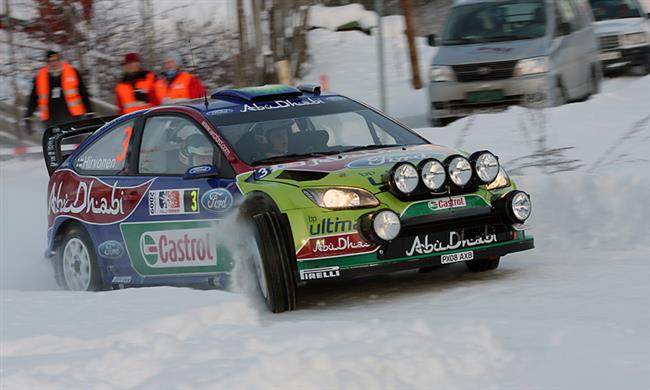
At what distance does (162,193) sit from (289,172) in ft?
3.45

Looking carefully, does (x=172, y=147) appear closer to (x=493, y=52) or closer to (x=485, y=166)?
(x=485, y=166)

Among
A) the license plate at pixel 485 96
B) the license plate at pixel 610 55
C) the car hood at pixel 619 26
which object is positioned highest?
the car hood at pixel 619 26

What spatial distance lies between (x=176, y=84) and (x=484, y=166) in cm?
708

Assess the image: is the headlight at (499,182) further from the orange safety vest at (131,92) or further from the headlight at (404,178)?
the orange safety vest at (131,92)

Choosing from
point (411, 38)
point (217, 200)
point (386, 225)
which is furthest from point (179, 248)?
point (411, 38)

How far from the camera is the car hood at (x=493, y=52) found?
51.1 ft

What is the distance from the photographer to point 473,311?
686 cm

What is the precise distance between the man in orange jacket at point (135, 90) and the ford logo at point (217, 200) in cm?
696

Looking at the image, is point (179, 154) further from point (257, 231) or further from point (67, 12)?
point (67, 12)

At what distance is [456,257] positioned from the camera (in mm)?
7566

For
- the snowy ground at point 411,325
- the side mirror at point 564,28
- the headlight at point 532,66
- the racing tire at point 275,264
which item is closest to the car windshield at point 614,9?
the side mirror at point 564,28

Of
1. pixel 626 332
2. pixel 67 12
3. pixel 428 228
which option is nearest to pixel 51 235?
pixel 428 228

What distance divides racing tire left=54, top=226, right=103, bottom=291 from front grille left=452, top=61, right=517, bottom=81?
7583 millimetres

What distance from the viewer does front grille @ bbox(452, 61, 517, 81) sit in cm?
1551
